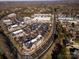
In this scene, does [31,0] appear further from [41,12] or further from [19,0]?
[41,12]

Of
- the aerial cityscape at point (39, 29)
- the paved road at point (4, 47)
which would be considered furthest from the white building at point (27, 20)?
the paved road at point (4, 47)

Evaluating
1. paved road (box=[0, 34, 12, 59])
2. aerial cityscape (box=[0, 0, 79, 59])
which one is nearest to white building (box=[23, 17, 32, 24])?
aerial cityscape (box=[0, 0, 79, 59])

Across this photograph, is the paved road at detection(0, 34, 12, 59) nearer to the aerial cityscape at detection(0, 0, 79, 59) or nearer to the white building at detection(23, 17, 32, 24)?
the aerial cityscape at detection(0, 0, 79, 59)

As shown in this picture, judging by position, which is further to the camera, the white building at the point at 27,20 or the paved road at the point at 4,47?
the white building at the point at 27,20

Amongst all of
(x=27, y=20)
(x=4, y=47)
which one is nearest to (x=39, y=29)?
(x=27, y=20)

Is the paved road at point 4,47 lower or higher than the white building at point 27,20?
lower

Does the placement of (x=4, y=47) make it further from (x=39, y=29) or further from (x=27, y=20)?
(x=27, y=20)

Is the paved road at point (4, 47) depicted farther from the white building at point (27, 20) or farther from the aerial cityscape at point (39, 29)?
the white building at point (27, 20)

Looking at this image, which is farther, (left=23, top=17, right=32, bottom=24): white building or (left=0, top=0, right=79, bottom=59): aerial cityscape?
(left=23, top=17, right=32, bottom=24): white building
